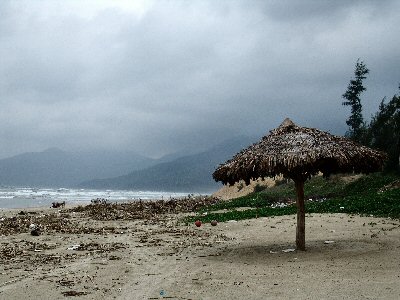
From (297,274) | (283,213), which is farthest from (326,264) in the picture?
(283,213)

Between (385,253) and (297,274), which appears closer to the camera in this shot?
(297,274)

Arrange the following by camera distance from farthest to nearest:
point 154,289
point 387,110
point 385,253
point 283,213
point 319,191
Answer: point 387,110 < point 319,191 < point 283,213 < point 385,253 < point 154,289

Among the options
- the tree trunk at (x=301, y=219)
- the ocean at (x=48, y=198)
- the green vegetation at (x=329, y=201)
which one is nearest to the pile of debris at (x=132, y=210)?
the green vegetation at (x=329, y=201)

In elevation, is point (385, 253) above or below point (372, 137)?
below

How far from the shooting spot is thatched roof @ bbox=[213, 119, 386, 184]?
9164 mm

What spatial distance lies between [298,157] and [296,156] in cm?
5

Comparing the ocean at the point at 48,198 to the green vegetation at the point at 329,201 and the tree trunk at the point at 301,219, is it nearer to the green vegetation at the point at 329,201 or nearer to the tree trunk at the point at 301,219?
A: the green vegetation at the point at 329,201

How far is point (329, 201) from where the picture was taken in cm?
1977

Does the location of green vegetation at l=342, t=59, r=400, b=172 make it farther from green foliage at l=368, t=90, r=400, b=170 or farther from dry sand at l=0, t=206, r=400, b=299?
dry sand at l=0, t=206, r=400, b=299

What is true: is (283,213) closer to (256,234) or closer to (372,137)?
(256,234)

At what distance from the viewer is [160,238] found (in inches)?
537

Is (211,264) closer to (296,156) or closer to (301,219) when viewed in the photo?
(301,219)

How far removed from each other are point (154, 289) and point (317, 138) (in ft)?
16.1

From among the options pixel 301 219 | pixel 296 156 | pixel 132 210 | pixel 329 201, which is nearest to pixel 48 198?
pixel 132 210
